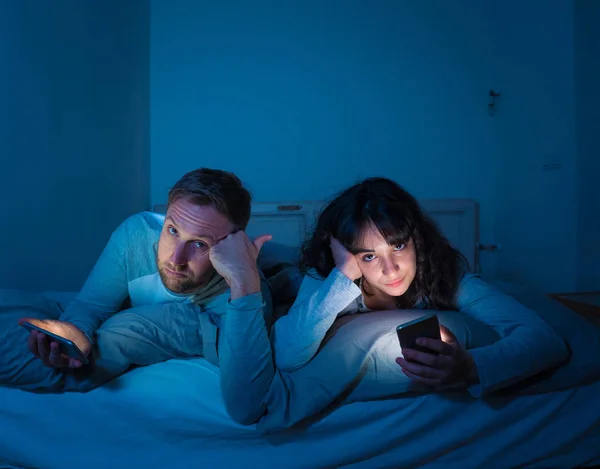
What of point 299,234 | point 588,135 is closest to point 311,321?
point 299,234

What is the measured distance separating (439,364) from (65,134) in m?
1.53

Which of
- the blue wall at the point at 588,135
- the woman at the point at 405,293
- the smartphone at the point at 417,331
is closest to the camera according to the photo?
the smartphone at the point at 417,331

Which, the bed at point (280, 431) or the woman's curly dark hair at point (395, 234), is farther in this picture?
the woman's curly dark hair at point (395, 234)

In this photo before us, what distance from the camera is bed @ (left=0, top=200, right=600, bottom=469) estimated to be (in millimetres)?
852

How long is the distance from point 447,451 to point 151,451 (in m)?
0.58

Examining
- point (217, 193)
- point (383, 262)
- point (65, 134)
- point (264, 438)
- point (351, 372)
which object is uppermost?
point (65, 134)

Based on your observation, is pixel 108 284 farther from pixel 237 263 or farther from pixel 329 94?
pixel 329 94

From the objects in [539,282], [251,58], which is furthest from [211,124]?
[539,282]

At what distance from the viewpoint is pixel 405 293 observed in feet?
3.49

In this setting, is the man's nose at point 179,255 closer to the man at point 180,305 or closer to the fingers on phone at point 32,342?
the man at point 180,305

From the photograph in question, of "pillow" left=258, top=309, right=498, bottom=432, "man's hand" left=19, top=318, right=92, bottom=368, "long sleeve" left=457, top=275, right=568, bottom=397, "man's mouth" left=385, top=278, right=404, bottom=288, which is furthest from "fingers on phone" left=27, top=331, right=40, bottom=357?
"long sleeve" left=457, top=275, right=568, bottom=397

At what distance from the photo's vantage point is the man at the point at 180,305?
0.81m

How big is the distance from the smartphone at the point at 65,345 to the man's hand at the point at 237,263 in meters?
0.28

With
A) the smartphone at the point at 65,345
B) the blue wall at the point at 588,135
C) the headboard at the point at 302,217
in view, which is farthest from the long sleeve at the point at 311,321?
the blue wall at the point at 588,135
